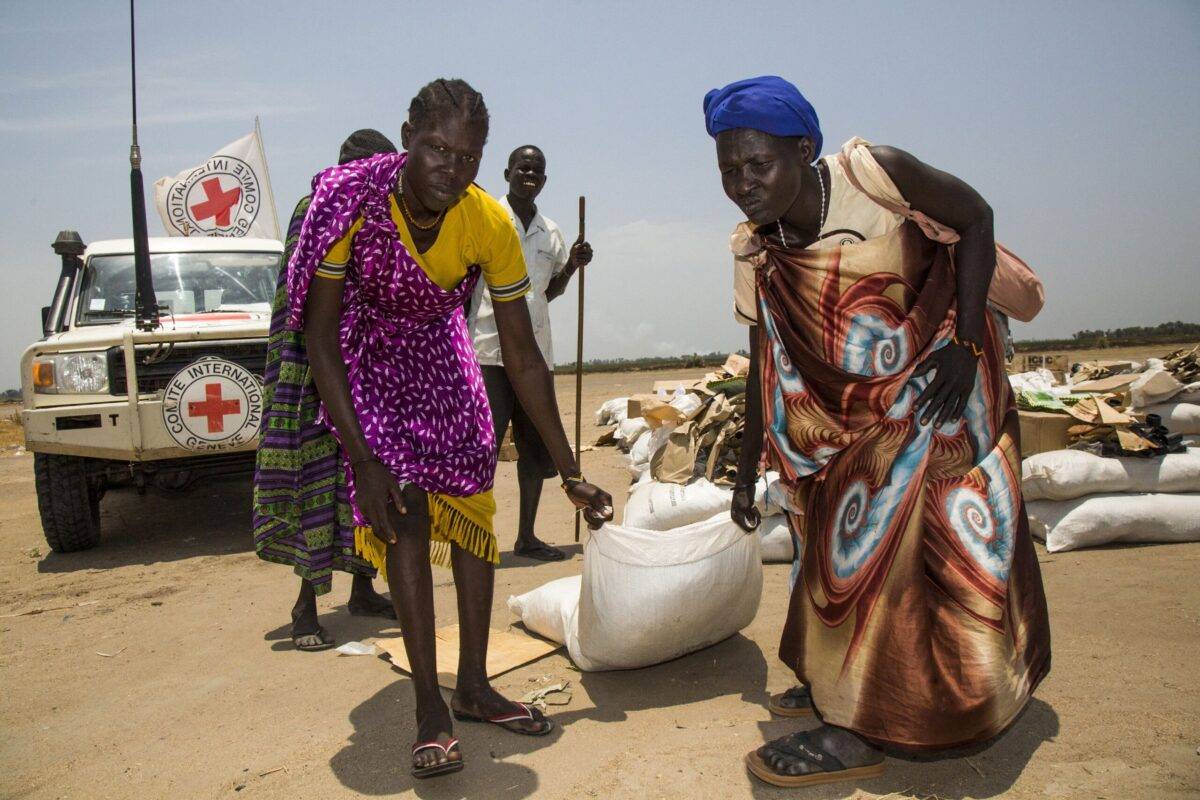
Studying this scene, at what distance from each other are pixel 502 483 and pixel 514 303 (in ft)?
14.1

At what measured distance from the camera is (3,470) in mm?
9484

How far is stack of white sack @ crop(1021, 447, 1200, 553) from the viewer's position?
13.5 ft

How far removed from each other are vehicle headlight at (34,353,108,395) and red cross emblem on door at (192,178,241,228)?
9.00 feet

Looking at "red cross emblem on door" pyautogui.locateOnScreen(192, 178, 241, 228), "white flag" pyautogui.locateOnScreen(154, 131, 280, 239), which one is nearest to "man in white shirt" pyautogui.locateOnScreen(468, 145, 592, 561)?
"white flag" pyautogui.locateOnScreen(154, 131, 280, 239)

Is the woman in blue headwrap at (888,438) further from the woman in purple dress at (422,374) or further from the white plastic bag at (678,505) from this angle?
the white plastic bag at (678,505)

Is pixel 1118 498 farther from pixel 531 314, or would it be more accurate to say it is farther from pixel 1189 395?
pixel 531 314

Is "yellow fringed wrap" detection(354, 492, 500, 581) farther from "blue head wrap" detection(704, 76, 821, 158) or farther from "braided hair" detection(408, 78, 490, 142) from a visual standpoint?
"blue head wrap" detection(704, 76, 821, 158)

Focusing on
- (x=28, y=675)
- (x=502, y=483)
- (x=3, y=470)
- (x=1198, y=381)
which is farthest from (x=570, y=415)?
(x=28, y=675)

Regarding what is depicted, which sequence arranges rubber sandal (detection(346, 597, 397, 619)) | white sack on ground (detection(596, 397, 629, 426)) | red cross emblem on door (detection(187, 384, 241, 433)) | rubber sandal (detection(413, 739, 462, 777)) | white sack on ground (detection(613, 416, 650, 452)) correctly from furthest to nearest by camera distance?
white sack on ground (detection(596, 397, 629, 426)), white sack on ground (detection(613, 416, 650, 452)), red cross emblem on door (detection(187, 384, 241, 433)), rubber sandal (detection(346, 597, 397, 619)), rubber sandal (detection(413, 739, 462, 777))

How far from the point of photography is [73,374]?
515 centimetres

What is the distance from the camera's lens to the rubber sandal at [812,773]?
220 centimetres

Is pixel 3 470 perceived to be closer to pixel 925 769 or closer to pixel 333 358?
pixel 333 358

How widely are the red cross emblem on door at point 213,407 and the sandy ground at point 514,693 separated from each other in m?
1.03

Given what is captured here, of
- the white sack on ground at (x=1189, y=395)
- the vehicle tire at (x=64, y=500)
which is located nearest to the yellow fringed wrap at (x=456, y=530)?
the vehicle tire at (x=64, y=500)
